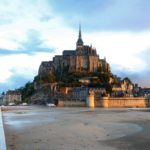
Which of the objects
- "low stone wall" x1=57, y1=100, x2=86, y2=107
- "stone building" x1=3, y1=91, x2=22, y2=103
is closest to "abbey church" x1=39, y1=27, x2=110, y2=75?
"low stone wall" x1=57, y1=100, x2=86, y2=107

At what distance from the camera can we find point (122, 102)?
407 ft

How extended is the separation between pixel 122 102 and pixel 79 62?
91.7 feet

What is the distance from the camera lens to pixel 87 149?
50.3 ft

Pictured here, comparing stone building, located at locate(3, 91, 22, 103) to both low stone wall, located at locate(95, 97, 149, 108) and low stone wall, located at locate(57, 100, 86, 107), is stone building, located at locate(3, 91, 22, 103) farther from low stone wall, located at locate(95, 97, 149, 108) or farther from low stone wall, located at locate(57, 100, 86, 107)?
low stone wall, located at locate(95, 97, 149, 108)

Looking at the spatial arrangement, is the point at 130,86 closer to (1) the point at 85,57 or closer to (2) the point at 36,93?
(1) the point at 85,57

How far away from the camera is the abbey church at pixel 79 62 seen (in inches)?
5669

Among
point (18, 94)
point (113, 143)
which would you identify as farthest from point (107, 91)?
point (113, 143)

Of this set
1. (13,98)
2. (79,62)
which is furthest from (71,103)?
(13,98)

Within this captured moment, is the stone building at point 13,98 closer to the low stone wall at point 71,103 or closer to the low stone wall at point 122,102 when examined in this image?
the low stone wall at point 71,103

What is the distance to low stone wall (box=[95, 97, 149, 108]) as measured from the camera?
119381 mm

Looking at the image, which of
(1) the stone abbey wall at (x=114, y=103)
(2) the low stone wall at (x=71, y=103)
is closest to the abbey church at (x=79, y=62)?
(2) the low stone wall at (x=71, y=103)

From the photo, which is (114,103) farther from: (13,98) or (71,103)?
(13,98)

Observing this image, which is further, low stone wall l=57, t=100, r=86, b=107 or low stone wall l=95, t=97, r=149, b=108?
low stone wall l=57, t=100, r=86, b=107

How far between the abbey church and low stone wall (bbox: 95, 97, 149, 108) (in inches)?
796
